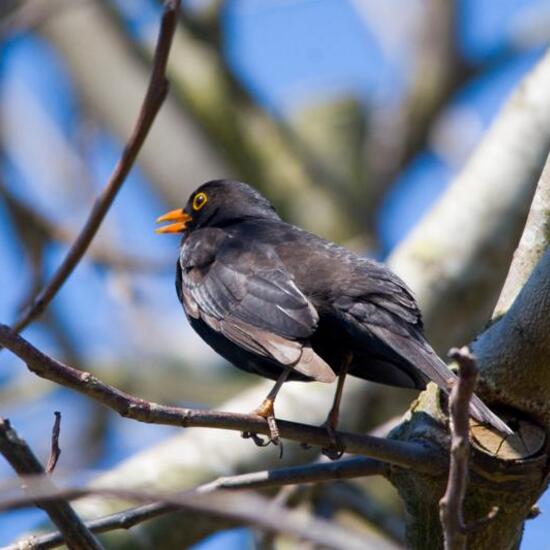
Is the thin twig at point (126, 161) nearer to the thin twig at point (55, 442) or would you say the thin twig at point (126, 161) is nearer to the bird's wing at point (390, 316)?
the thin twig at point (55, 442)

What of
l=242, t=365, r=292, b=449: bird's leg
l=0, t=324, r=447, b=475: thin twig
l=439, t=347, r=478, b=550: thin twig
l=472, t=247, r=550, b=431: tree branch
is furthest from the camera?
l=472, t=247, r=550, b=431: tree branch

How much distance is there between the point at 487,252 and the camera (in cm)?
657

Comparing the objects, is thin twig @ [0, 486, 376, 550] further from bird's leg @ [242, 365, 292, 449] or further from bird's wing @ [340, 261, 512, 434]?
bird's wing @ [340, 261, 512, 434]

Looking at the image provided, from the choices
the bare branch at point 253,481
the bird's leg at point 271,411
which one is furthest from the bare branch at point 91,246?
the bare branch at point 253,481

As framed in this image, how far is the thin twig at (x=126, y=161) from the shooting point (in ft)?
11.2

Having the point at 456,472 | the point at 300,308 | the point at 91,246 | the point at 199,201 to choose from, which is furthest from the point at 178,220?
the point at 456,472

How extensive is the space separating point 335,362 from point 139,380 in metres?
5.76

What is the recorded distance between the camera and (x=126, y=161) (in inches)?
146

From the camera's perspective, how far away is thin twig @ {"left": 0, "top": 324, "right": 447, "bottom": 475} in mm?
2787

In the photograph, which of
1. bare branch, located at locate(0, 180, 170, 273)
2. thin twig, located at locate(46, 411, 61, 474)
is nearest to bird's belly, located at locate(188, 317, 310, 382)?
thin twig, located at locate(46, 411, 61, 474)

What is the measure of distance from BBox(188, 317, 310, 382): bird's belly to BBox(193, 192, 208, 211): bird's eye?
1364mm

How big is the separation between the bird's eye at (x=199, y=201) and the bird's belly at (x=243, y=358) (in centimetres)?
136

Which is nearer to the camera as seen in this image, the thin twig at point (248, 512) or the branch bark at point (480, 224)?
the thin twig at point (248, 512)

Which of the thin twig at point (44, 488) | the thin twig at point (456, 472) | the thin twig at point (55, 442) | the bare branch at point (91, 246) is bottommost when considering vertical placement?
the thin twig at point (456, 472)
